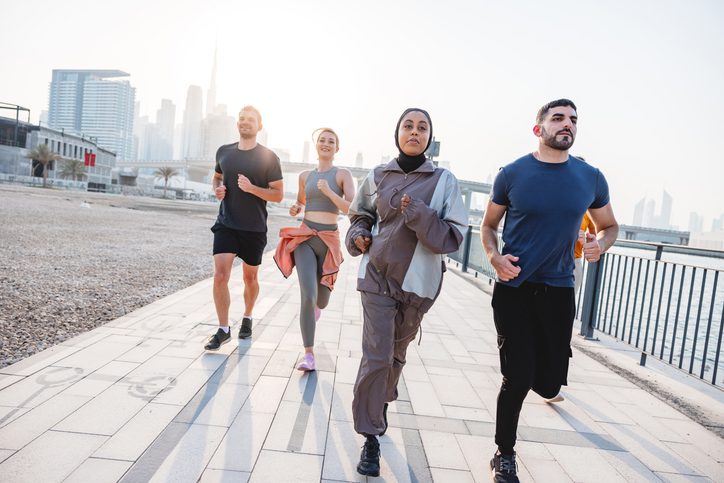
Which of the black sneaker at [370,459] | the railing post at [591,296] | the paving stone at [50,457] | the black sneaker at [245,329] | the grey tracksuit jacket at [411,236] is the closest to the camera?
the paving stone at [50,457]

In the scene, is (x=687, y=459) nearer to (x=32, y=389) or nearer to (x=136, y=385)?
(x=136, y=385)

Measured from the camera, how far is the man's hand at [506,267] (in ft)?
7.98

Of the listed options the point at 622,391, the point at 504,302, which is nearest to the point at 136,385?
the point at 504,302

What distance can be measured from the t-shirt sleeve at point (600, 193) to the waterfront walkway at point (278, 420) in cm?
147

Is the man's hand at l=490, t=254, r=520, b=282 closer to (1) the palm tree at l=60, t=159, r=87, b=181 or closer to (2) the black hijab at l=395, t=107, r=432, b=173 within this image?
(2) the black hijab at l=395, t=107, r=432, b=173

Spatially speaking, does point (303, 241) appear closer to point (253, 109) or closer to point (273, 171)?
point (273, 171)

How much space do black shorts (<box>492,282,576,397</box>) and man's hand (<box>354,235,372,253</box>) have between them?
0.81 m

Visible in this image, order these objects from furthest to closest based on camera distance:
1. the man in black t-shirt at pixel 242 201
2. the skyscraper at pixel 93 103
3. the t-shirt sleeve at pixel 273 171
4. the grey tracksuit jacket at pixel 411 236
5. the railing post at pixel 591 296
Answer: the skyscraper at pixel 93 103
the railing post at pixel 591 296
the t-shirt sleeve at pixel 273 171
the man in black t-shirt at pixel 242 201
the grey tracksuit jacket at pixel 411 236

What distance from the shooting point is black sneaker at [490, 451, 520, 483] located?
2.36 meters

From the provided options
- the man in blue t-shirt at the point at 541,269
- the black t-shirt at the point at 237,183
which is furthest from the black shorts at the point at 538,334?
the black t-shirt at the point at 237,183

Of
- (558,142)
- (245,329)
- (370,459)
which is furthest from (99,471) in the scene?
(558,142)

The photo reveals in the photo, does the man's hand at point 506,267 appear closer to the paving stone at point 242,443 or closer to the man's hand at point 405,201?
the man's hand at point 405,201

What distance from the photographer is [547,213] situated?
95.7 inches

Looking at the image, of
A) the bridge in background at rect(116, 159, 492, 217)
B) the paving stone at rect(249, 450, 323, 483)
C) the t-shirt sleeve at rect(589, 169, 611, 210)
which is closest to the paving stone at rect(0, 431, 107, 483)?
the paving stone at rect(249, 450, 323, 483)
